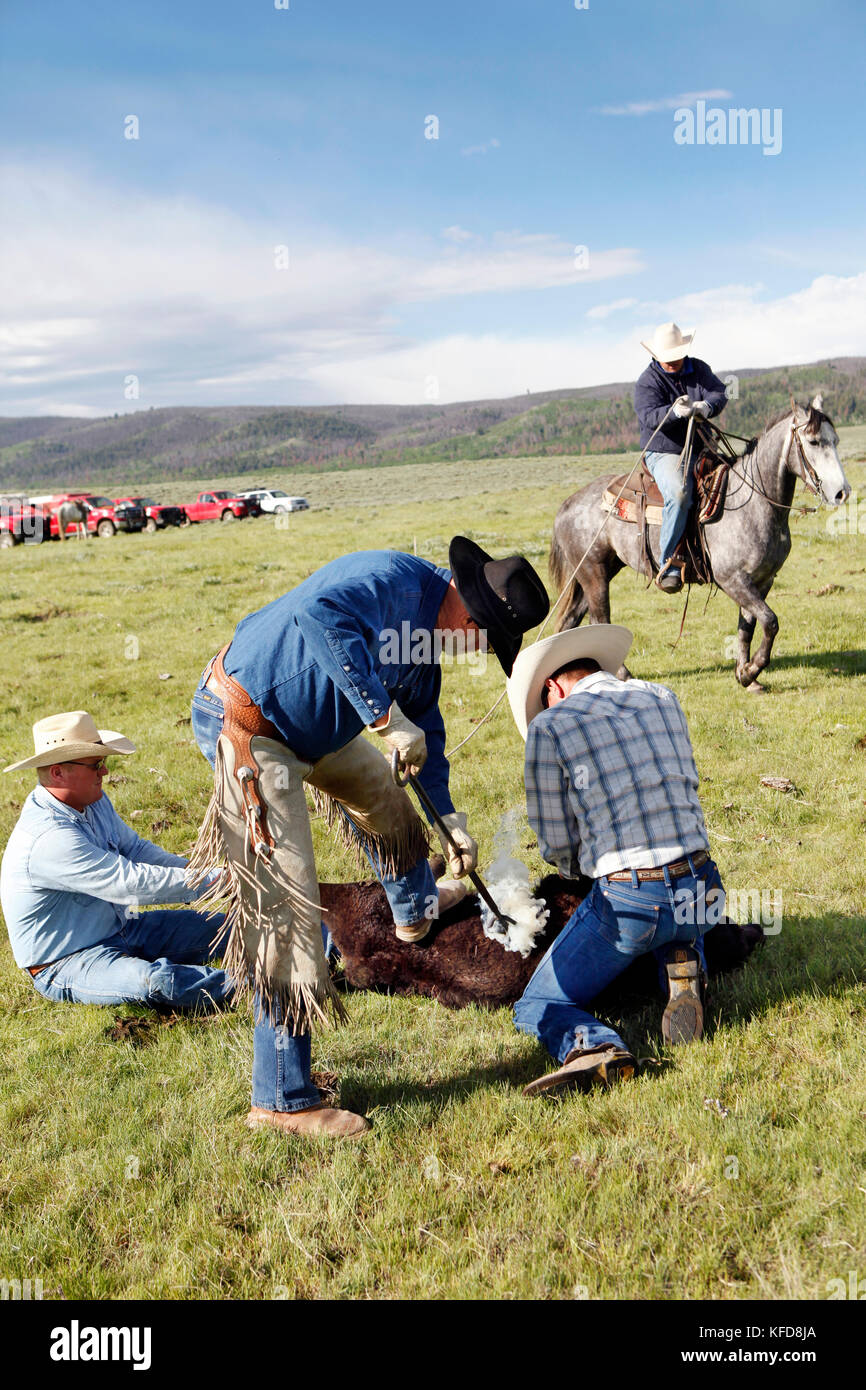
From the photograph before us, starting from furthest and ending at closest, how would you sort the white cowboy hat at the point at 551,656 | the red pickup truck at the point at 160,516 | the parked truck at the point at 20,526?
the red pickup truck at the point at 160,516 < the parked truck at the point at 20,526 < the white cowboy hat at the point at 551,656

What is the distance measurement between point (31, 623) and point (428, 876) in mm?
13848

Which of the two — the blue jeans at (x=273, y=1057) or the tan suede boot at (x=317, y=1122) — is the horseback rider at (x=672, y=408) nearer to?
the blue jeans at (x=273, y=1057)

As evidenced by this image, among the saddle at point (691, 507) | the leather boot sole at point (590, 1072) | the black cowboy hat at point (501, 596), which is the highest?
the saddle at point (691, 507)

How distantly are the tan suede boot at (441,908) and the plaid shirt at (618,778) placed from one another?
1.04 metres

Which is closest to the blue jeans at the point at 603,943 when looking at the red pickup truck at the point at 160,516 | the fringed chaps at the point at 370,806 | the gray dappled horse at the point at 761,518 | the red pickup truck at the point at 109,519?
the fringed chaps at the point at 370,806

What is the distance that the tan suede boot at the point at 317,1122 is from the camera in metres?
3.68

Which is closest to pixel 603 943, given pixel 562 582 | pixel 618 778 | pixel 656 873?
pixel 656 873

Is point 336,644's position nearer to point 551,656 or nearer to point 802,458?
point 551,656

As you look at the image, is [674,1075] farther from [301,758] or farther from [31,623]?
[31,623]

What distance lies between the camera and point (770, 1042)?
4016mm

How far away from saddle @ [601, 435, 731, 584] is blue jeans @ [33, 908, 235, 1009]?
756cm

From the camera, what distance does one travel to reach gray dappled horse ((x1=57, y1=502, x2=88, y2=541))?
3809cm

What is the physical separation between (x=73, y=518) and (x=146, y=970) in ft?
125

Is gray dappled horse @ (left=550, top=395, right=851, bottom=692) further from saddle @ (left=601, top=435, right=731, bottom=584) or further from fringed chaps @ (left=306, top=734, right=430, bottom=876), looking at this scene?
fringed chaps @ (left=306, top=734, right=430, bottom=876)
